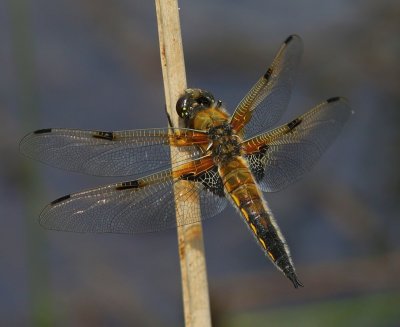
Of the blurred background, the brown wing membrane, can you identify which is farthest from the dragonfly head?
the blurred background

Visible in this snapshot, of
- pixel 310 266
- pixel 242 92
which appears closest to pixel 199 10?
pixel 242 92

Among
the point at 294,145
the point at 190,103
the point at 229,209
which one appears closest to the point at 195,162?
the point at 190,103

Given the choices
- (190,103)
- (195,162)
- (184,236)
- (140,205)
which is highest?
(190,103)

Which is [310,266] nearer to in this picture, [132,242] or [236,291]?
[236,291]

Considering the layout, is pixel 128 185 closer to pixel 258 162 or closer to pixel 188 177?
pixel 188 177

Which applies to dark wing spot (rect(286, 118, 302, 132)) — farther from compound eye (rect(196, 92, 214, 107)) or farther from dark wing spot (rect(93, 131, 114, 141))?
dark wing spot (rect(93, 131, 114, 141))

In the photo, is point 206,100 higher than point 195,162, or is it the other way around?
point 206,100
